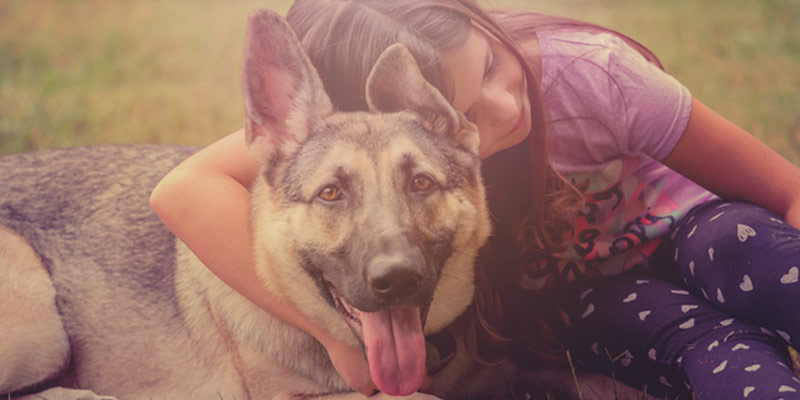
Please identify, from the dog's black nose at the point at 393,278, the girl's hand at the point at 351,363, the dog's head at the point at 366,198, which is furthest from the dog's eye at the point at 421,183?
the girl's hand at the point at 351,363

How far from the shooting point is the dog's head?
206 cm

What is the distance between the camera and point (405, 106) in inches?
89.6

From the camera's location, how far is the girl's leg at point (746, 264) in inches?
93.9

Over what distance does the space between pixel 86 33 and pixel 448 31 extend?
5.41 metres

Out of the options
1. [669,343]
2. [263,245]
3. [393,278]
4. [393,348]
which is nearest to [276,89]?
[263,245]

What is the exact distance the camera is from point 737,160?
2830 millimetres

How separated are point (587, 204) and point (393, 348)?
4.14 feet

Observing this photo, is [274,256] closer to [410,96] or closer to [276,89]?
[276,89]

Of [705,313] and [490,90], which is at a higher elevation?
[490,90]

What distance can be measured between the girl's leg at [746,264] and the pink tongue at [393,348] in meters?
1.28

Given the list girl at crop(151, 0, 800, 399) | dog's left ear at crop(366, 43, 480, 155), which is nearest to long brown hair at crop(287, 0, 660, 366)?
girl at crop(151, 0, 800, 399)

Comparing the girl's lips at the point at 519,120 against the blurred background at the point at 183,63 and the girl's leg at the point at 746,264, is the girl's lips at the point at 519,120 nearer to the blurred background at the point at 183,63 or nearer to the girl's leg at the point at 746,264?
the girl's leg at the point at 746,264

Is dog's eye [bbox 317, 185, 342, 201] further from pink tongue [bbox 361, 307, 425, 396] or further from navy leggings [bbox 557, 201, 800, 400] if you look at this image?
navy leggings [bbox 557, 201, 800, 400]

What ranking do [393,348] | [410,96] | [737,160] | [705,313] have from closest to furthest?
[393,348], [410,96], [705,313], [737,160]
